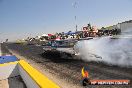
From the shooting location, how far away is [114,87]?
732 centimetres

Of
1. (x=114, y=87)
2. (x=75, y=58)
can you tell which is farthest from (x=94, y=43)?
(x=114, y=87)

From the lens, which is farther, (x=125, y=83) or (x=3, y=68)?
(x=3, y=68)

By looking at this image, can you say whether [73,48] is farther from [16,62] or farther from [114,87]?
[114,87]

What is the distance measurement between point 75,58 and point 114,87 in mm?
8601

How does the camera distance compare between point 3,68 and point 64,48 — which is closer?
point 3,68

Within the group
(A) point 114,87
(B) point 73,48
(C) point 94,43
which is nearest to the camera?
(A) point 114,87

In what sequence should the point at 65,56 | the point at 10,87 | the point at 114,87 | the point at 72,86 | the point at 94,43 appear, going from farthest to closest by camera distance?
the point at 94,43, the point at 65,56, the point at 10,87, the point at 72,86, the point at 114,87

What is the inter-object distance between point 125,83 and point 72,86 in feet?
6.36

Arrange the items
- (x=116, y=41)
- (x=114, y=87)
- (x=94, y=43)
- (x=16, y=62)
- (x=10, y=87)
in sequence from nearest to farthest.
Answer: (x=114, y=87)
(x=10, y=87)
(x=16, y=62)
(x=94, y=43)
(x=116, y=41)

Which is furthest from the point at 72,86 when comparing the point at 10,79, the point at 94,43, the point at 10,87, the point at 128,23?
the point at 128,23

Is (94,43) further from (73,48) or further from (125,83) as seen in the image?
(125,83)

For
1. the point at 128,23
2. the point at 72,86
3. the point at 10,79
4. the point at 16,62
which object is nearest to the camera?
the point at 72,86

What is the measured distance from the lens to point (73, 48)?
1500 cm

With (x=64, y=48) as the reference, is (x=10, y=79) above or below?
below
